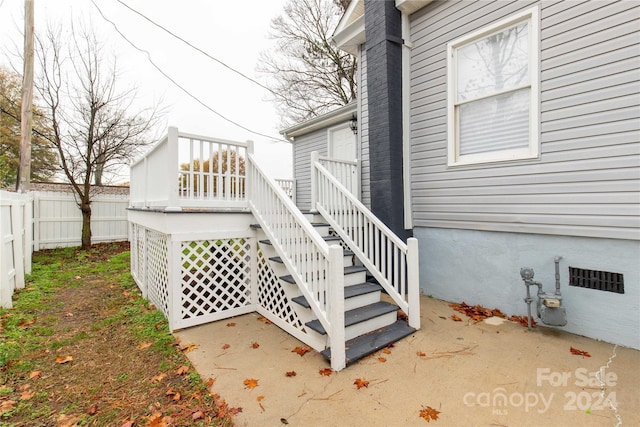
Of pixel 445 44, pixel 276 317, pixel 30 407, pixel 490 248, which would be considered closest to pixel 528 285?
pixel 490 248

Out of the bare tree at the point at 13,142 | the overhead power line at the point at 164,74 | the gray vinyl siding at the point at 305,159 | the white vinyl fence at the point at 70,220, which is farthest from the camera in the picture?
the bare tree at the point at 13,142

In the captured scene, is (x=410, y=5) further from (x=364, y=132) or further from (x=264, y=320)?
Answer: (x=264, y=320)

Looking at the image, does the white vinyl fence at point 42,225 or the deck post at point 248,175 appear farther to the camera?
the white vinyl fence at point 42,225

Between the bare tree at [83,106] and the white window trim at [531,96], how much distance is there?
32.7 ft

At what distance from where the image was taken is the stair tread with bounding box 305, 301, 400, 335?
288 cm

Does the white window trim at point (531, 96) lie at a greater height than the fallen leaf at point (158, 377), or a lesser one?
greater

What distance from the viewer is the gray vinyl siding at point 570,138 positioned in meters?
2.85

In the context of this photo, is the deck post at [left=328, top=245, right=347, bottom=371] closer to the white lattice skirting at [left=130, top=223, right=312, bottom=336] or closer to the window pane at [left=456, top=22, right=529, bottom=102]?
the white lattice skirting at [left=130, top=223, right=312, bottom=336]

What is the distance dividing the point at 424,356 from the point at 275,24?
15841mm

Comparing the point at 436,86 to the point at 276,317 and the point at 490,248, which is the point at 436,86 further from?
the point at 276,317

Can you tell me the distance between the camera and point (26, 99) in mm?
7086

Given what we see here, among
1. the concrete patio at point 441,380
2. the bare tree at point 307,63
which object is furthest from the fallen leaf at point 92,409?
the bare tree at point 307,63

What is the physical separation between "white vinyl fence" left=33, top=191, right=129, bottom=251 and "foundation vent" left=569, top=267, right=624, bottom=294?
12.2 meters

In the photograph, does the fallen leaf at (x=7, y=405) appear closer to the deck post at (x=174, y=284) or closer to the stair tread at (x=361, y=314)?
the deck post at (x=174, y=284)
